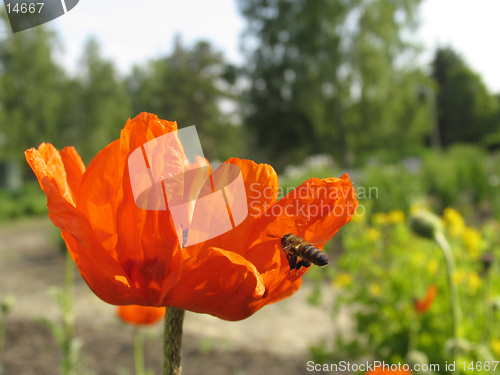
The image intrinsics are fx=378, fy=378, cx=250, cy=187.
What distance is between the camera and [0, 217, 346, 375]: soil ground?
2.71 metres

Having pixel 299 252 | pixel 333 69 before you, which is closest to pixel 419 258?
pixel 299 252

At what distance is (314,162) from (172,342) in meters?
7.82

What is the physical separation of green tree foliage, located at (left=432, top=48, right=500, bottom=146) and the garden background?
0.15m

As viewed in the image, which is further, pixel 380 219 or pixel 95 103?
pixel 95 103

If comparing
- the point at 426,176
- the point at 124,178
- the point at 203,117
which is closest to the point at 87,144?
the point at 203,117

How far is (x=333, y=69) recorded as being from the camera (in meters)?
15.5

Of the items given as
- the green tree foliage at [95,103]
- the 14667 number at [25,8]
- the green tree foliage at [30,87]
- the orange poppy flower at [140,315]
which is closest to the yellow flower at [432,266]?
the orange poppy flower at [140,315]

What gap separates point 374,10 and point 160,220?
56.7 feet

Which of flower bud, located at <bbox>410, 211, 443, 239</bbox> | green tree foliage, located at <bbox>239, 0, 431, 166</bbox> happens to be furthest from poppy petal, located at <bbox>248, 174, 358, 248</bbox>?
green tree foliage, located at <bbox>239, 0, 431, 166</bbox>

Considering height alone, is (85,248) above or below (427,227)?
above

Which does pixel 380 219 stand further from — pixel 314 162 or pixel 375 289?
pixel 314 162

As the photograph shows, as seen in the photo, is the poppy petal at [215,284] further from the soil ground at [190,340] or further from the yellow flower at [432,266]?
the yellow flower at [432,266]

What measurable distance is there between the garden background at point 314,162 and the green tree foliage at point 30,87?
77 mm

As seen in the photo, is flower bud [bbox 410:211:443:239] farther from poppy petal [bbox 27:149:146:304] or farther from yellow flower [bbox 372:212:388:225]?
yellow flower [bbox 372:212:388:225]
